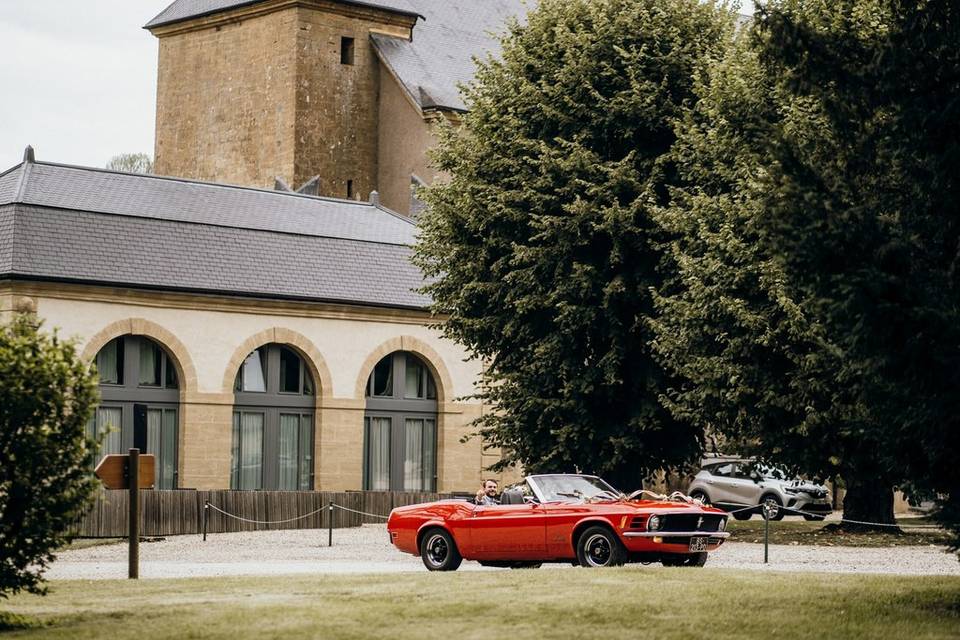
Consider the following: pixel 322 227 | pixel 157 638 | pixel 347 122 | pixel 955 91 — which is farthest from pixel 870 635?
pixel 347 122

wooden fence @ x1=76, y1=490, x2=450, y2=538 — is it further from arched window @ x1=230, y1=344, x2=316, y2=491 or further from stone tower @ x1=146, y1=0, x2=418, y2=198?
stone tower @ x1=146, y1=0, x2=418, y2=198

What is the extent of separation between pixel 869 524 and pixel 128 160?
7139 cm

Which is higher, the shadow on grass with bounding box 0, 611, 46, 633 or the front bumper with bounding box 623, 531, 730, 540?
the front bumper with bounding box 623, 531, 730, 540

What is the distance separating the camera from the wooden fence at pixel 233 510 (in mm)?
32781

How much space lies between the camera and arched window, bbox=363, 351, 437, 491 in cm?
4125

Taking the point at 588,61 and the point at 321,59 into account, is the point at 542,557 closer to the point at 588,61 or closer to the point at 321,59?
the point at 588,61

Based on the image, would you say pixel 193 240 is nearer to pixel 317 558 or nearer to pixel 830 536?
pixel 317 558

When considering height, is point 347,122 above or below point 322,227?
above

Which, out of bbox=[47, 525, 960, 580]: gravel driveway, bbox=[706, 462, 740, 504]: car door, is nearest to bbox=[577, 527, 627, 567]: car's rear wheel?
bbox=[47, 525, 960, 580]: gravel driveway

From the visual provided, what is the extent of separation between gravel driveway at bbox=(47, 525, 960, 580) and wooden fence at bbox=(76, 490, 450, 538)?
0.68 meters

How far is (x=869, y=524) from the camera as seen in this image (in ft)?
105

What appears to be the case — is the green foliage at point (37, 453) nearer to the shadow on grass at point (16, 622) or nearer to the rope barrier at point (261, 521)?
the shadow on grass at point (16, 622)

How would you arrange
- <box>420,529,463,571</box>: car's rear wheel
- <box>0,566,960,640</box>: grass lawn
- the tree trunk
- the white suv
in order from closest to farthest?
<box>0,566,960,640</box>: grass lawn
<box>420,529,463,571</box>: car's rear wheel
the tree trunk
the white suv

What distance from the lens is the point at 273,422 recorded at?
1549 inches
